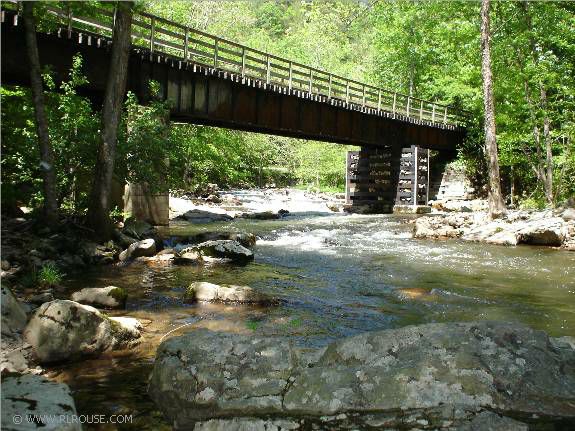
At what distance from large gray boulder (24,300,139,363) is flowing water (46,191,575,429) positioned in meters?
0.16

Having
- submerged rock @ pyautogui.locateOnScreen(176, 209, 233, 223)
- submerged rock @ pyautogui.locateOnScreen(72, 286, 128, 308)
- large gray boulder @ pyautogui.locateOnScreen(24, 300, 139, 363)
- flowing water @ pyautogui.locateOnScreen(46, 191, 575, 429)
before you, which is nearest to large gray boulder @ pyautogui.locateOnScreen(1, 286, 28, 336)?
large gray boulder @ pyautogui.locateOnScreen(24, 300, 139, 363)

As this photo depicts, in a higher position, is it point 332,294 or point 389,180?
point 389,180

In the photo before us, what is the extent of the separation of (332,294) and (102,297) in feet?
12.7

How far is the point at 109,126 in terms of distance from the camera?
40.5 feet

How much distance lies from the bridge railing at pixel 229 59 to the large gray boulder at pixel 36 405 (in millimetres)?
11325

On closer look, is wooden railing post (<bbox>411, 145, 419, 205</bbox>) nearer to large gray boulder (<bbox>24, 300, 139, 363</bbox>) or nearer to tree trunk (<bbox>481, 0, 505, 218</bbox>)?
tree trunk (<bbox>481, 0, 505, 218</bbox>)

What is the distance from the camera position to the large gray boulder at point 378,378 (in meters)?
3.02

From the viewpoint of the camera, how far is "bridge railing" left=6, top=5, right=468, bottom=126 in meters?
15.8

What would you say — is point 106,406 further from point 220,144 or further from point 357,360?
point 220,144

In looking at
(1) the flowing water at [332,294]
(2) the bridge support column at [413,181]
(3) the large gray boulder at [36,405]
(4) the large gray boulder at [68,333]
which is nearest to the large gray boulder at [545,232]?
(1) the flowing water at [332,294]

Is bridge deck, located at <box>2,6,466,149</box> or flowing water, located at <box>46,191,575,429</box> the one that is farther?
bridge deck, located at <box>2,6,466,149</box>

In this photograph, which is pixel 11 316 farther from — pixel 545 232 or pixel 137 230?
pixel 545 232

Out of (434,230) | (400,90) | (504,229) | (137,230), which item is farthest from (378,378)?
(400,90)

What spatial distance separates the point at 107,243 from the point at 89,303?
5356 millimetres
